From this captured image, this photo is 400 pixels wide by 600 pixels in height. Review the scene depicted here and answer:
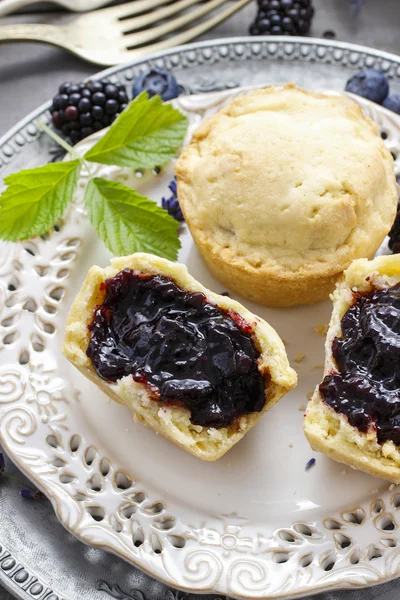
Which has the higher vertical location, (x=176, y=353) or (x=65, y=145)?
(x=65, y=145)

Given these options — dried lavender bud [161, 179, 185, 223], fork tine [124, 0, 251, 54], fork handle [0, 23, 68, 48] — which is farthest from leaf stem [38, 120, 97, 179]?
fork tine [124, 0, 251, 54]

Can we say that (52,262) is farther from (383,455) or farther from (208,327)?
(383,455)

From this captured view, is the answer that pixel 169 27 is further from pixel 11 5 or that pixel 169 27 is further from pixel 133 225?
pixel 133 225

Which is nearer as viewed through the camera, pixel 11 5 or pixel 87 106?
pixel 87 106

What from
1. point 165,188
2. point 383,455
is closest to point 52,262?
point 165,188

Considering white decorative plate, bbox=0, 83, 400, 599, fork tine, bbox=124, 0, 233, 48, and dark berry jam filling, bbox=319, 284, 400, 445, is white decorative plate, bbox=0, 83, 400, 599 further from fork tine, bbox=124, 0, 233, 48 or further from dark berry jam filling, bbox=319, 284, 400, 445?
fork tine, bbox=124, 0, 233, 48

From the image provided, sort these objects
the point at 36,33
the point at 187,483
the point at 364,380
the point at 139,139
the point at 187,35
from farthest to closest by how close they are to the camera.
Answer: the point at 187,35 < the point at 36,33 < the point at 139,139 < the point at 187,483 < the point at 364,380

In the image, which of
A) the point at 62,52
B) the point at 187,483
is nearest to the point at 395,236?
the point at 187,483
